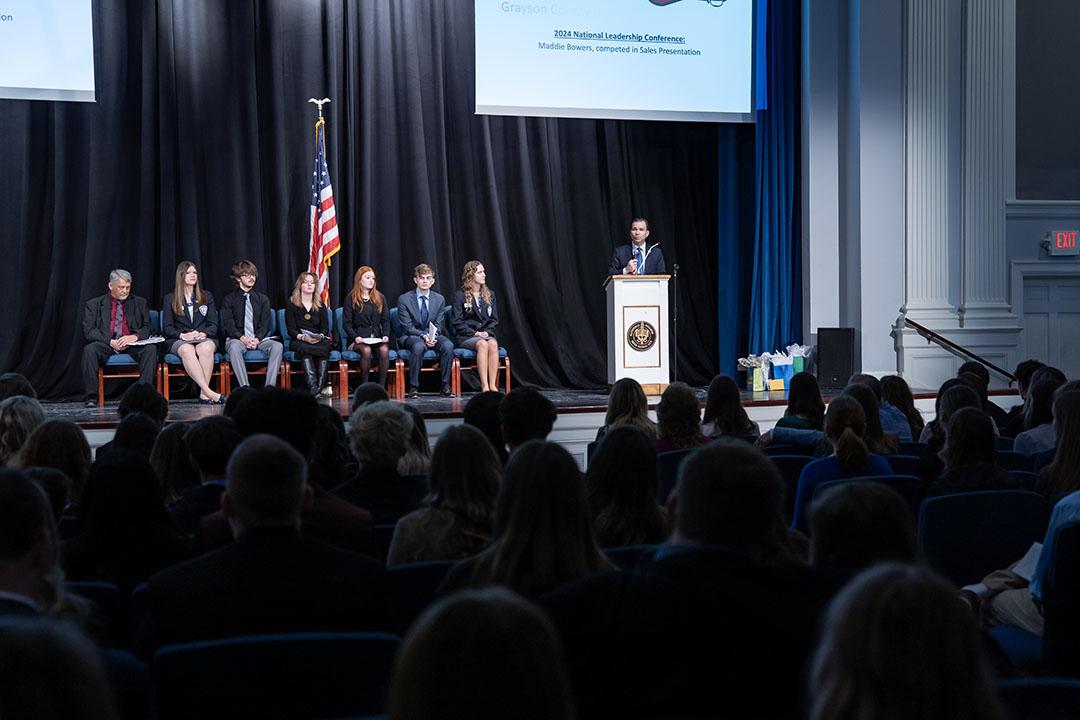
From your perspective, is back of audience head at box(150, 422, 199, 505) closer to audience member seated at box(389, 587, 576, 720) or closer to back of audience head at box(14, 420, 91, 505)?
back of audience head at box(14, 420, 91, 505)

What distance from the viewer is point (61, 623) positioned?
0.88 m

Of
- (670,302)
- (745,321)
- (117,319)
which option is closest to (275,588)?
(117,319)

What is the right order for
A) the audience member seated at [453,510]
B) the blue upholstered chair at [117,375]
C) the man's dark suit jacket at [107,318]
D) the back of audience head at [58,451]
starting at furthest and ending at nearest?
the man's dark suit jacket at [107,318] < the blue upholstered chair at [117,375] < the back of audience head at [58,451] < the audience member seated at [453,510]

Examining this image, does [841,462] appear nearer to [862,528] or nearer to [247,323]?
[862,528]

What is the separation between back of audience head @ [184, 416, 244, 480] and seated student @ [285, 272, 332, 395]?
5.55 metres

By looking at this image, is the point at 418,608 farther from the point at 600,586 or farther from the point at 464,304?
the point at 464,304

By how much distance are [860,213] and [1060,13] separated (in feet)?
9.59

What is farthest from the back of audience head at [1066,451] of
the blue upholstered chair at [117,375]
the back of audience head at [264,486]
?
the blue upholstered chair at [117,375]

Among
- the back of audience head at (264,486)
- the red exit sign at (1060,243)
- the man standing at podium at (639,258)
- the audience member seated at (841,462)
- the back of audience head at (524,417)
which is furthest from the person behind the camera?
the red exit sign at (1060,243)

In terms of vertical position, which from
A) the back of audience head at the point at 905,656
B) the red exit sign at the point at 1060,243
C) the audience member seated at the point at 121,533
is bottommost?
the audience member seated at the point at 121,533

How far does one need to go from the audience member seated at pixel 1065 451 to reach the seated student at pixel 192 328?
21.4 ft

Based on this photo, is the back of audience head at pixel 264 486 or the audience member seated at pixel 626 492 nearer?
the back of audience head at pixel 264 486

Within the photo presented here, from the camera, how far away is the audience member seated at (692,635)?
5.07 feet

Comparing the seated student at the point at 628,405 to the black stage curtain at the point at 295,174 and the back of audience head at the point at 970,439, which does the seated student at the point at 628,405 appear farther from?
the black stage curtain at the point at 295,174
